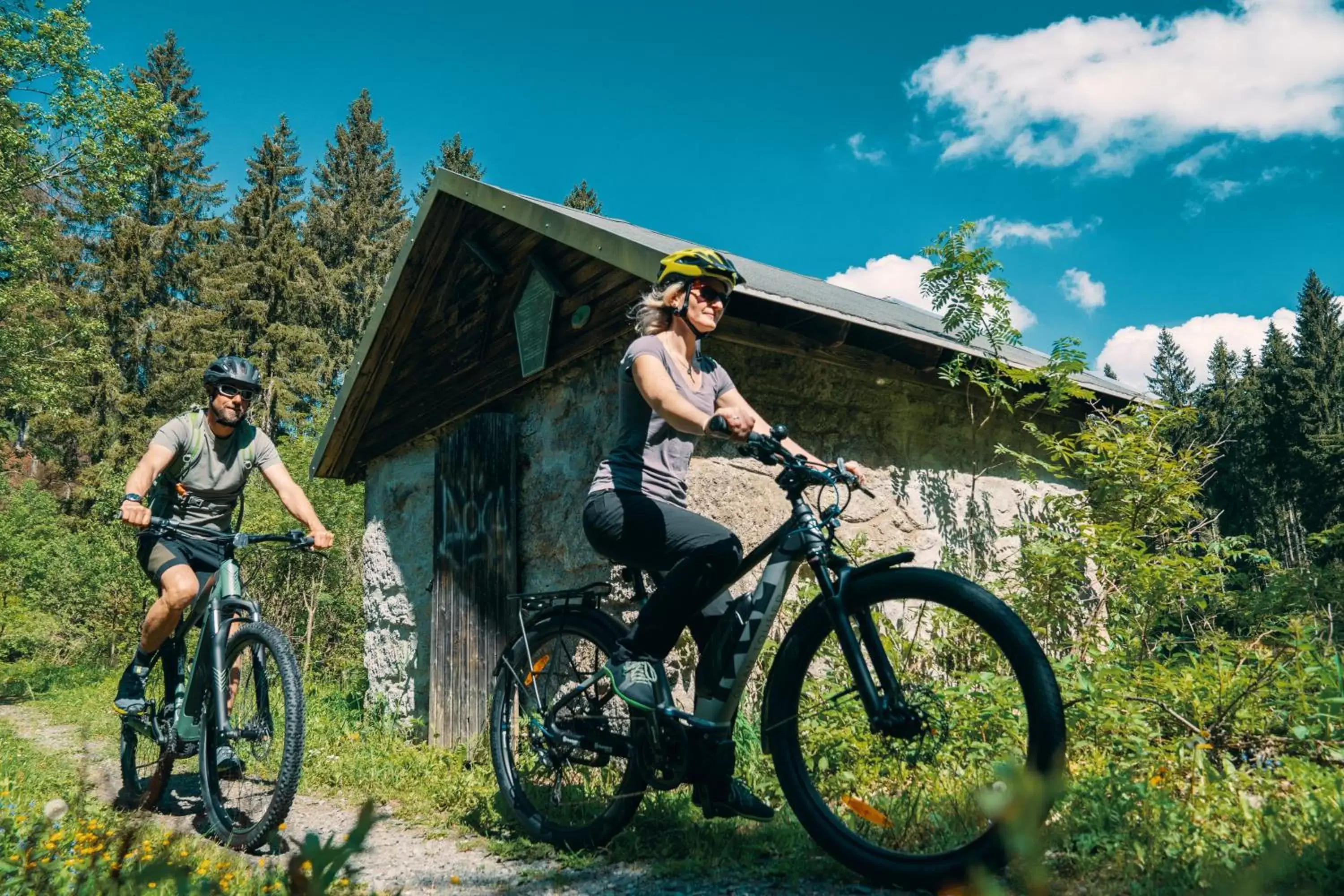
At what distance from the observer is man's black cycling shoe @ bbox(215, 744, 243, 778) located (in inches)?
139

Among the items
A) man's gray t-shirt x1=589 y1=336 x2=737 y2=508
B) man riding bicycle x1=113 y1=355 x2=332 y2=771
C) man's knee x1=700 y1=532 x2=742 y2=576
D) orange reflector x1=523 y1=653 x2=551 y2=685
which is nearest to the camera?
man's knee x1=700 y1=532 x2=742 y2=576

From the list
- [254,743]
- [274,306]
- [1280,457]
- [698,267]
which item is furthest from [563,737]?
[1280,457]

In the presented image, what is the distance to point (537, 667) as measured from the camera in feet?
11.6

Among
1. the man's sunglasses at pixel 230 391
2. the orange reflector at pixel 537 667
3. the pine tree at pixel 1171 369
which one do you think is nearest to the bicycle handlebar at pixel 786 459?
the orange reflector at pixel 537 667

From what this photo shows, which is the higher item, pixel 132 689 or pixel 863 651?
pixel 863 651

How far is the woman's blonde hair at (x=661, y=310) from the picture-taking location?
120 inches

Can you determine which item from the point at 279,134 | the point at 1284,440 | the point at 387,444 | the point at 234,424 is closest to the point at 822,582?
the point at 234,424

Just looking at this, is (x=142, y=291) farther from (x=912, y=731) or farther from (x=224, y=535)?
(x=912, y=731)

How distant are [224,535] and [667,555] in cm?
229

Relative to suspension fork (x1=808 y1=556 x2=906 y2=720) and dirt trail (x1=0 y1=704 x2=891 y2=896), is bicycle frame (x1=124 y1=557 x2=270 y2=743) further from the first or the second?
suspension fork (x1=808 y1=556 x2=906 y2=720)

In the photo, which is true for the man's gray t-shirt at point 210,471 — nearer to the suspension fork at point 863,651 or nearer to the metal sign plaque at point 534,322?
the metal sign plaque at point 534,322

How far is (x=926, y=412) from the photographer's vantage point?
580cm

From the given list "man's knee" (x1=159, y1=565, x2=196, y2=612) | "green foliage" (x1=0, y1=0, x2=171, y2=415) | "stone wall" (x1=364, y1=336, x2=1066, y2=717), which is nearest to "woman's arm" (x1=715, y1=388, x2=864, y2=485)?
"stone wall" (x1=364, y1=336, x2=1066, y2=717)

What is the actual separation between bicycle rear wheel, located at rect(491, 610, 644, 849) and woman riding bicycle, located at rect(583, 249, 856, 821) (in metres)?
0.29
